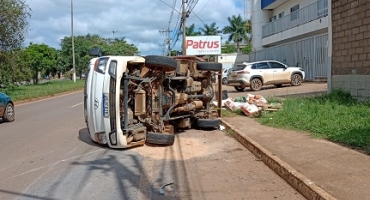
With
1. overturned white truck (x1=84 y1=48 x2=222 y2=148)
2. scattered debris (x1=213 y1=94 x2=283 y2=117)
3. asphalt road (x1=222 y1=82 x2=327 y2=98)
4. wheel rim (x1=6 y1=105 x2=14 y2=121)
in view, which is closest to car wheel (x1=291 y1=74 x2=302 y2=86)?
asphalt road (x1=222 y1=82 x2=327 y2=98)

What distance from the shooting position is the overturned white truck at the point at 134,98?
7.26 metres

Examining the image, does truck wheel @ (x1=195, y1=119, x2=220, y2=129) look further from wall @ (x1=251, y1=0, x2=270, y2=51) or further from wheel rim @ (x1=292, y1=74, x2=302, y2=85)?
wall @ (x1=251, y1=0, x2=270, y2=51)

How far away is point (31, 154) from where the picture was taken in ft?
24.8

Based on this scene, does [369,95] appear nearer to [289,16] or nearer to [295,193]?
[295,193]

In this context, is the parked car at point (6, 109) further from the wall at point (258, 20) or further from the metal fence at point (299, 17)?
the wall at point (258, 20)

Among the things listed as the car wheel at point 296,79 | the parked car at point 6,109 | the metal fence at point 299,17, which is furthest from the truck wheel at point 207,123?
the metal fence at point 299,17

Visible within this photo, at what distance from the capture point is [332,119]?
8.91m

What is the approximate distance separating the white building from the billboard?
5757mm

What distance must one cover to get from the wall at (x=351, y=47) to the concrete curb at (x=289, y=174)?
5.41m

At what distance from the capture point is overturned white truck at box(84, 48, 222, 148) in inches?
286

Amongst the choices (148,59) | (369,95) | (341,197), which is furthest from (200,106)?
(341,197)

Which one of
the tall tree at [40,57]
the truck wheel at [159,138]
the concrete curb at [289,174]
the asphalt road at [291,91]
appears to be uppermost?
the tall tree at [40,57]

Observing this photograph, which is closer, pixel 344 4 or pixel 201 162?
pixel 201 162

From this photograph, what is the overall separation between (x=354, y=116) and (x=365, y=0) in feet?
13.6
